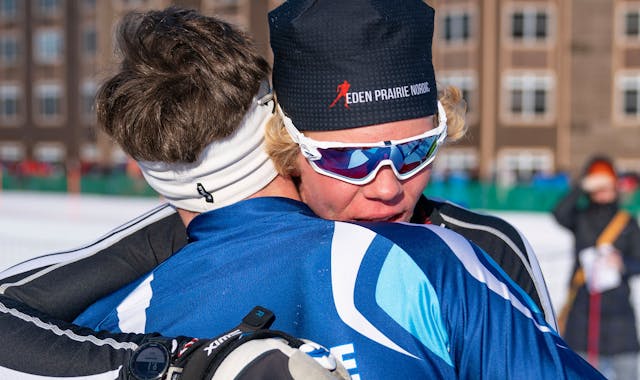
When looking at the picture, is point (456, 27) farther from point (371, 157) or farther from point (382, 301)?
point (382, 301)

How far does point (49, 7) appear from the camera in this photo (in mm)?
48906

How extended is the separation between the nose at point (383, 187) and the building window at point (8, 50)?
5312 cm

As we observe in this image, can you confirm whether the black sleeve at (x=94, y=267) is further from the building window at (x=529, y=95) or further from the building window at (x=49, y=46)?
Result: the building window at (x=49, y=46)

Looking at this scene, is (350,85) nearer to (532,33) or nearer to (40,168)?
(532,33)

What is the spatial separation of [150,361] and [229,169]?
1.62 feet

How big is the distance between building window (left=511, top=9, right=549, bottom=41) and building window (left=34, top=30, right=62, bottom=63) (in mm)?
26553

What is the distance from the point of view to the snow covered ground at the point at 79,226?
1244 centimetres

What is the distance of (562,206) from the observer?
22.6ft

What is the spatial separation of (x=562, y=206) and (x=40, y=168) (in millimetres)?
40311

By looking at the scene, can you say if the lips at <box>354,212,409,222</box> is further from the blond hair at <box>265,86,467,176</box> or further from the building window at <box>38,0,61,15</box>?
the building window at <box>38,0,61,15</box>

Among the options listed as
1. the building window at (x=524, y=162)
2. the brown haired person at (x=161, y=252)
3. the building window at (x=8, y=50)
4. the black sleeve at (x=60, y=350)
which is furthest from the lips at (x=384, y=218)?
the building window at (x=8, y=50)

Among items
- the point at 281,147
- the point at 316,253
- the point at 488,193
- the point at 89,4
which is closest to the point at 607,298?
the point at 281,147

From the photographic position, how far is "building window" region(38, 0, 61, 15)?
48719mm

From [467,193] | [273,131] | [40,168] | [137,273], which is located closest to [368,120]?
[273,131]
